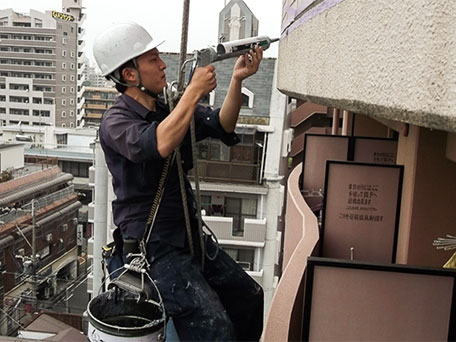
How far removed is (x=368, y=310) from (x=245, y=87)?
13489 millimetres

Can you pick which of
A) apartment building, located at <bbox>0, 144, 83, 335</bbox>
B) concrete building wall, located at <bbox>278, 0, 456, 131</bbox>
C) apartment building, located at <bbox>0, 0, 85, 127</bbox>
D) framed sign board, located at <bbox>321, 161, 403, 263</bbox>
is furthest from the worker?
apartment building, located at <bbox>0, 0, 85, 127</bbox>

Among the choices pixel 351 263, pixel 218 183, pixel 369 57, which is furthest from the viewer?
pixel 218 183

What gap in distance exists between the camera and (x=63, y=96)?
41188 mm

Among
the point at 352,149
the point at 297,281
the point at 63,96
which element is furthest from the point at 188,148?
the point at 63,96

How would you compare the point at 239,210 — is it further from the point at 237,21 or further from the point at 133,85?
the point at 133,85

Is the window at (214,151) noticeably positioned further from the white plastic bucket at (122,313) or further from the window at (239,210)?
the white plastic bucket at (122,313)

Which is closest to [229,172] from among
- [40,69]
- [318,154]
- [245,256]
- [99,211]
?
[245,256]

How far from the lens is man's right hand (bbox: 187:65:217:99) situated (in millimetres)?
2254

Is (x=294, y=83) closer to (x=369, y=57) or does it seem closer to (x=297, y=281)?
(x=297, y=281)

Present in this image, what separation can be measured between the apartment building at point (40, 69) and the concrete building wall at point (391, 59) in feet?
131

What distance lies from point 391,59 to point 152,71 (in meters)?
1.30

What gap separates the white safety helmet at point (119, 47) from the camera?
2482mm

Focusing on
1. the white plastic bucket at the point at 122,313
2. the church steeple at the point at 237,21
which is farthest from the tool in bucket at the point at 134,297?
the church steeple at the point at 237,21

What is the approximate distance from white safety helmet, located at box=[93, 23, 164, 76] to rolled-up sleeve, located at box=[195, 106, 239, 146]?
1.73ft
